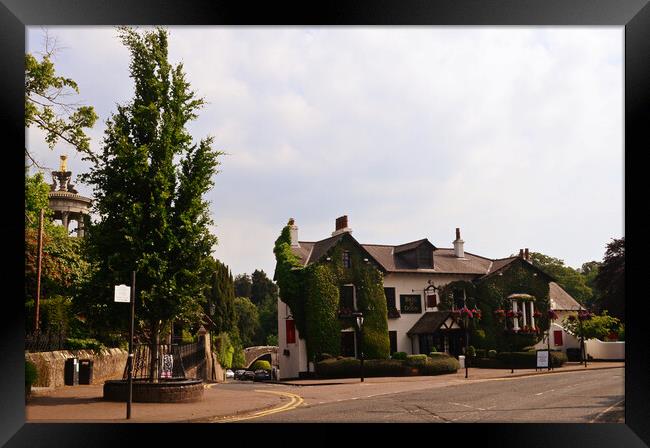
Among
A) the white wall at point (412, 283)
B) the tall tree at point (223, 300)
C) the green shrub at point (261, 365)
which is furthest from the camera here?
the green shrub at point (261, 365)

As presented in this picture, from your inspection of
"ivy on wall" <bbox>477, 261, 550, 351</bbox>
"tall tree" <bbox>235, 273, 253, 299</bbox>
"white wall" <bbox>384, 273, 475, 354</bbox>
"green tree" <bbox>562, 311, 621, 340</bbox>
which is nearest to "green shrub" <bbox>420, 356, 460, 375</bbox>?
"white wall" <bbox>384, 273, 475, 354</bbox>

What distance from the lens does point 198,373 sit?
23766 mm

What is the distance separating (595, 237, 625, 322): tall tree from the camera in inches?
1014

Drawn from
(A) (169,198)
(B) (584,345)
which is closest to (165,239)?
(A) (169,198)

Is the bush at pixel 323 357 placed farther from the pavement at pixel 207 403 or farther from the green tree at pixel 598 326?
the green tree at pixel 598 326

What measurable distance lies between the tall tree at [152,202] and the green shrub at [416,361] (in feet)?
Result: 36.7

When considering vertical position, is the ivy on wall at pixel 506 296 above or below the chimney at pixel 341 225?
below

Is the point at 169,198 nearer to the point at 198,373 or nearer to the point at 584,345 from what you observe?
the point at 198,373

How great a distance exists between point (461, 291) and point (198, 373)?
12.6 m

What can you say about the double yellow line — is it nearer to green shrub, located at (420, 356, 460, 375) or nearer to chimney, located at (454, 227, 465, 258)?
green shrub, located at (420, 356, 460, 375)

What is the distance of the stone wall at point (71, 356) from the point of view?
17.3 meters

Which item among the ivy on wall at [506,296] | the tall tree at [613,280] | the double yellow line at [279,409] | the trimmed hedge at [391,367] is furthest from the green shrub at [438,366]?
the double yellow line at [279,409]

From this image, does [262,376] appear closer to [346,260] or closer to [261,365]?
[261,365]

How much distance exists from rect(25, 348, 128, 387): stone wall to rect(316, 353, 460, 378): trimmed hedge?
26.2 ft
